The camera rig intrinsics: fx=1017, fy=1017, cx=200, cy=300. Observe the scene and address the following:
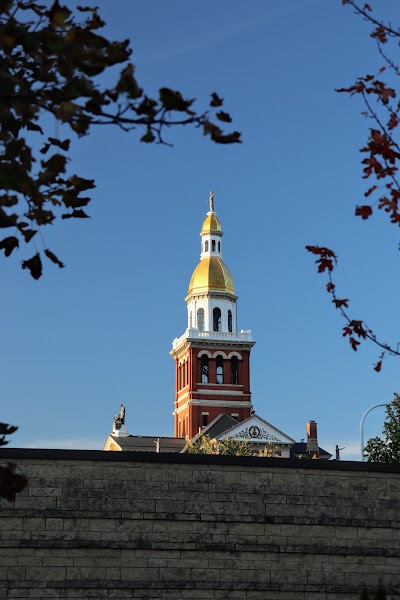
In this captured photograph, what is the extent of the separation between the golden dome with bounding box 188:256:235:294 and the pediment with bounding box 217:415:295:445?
771 inches

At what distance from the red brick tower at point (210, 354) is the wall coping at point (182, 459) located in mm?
84036

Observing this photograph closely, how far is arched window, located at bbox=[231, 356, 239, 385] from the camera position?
105 metres

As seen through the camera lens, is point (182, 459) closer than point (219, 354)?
Yes

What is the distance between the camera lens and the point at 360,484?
56.9 feet

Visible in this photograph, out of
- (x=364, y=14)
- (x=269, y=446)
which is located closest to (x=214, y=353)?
(x=269, y=446)

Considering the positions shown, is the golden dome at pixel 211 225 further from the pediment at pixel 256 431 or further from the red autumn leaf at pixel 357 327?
the red autumn leaf at pixel 357 327

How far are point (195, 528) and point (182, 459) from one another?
44.4 inches

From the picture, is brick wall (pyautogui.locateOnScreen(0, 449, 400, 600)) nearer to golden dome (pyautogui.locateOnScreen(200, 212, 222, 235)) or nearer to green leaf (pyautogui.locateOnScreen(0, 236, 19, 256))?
green leaf (pyautogui.locateOnScreen(0, 236, 19, 256))

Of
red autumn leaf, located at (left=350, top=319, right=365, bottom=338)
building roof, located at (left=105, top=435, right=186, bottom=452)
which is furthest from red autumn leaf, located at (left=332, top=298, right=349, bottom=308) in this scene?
building roof, located at (left=105, top=435, right=186, bottom=452)

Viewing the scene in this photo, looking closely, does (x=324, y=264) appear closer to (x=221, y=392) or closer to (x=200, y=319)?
(x=221, y=392)

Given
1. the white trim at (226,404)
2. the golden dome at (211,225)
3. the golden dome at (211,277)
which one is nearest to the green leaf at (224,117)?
the white trim at (226,404)

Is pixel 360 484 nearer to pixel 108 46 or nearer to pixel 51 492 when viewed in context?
pixel 51 492

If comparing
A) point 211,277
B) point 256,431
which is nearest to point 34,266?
point 256,431

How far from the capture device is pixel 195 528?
54.2 ft
